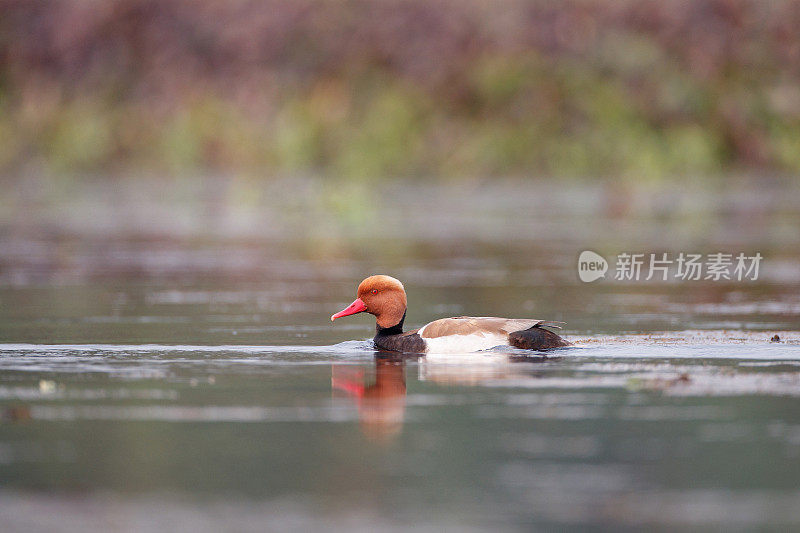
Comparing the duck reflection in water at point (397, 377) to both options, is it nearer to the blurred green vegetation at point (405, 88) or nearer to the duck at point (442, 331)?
the duck at point (442, 331)

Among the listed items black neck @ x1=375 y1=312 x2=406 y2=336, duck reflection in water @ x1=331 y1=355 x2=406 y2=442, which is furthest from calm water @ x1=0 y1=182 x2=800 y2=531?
black neck @ x1=375 y1=312 x2=406 y2=336

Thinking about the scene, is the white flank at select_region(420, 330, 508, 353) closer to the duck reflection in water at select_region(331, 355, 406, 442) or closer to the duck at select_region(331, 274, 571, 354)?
the duck at select_region(331, 274, 571, 354)

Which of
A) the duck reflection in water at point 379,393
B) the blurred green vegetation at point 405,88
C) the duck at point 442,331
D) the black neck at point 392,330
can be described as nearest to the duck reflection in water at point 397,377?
the duck reflection in water at point 379,393

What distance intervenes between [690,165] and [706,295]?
3036 centimetres

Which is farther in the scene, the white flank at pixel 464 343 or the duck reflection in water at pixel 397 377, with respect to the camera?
the white flank at pixel 464 343

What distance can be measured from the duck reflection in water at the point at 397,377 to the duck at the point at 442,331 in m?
0.12

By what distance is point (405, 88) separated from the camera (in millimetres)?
51125

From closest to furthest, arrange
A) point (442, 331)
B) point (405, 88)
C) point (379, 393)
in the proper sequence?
point (379, 393), point (442, 331), point (405, 88)

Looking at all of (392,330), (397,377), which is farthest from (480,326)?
(397,377)

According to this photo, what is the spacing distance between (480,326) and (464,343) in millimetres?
188

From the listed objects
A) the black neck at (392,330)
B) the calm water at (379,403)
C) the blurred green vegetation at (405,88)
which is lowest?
the calm water at (379,403)

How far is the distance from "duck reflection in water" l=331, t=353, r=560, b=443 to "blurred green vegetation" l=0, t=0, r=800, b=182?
115 feet

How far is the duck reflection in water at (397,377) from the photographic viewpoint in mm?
9273

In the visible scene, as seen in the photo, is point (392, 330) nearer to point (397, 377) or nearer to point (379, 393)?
point (397, 377)
